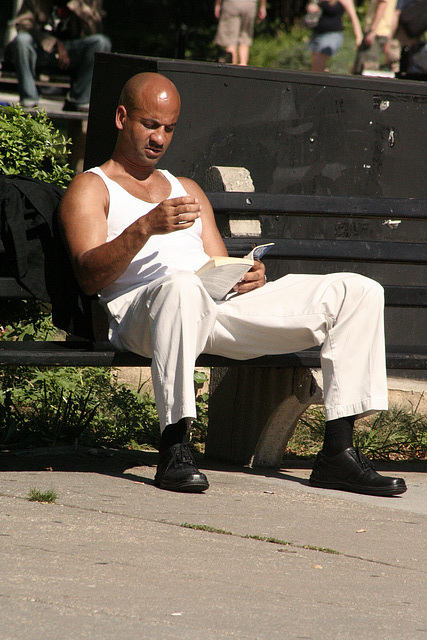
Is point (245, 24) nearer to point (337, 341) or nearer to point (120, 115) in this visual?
point (120, 115)

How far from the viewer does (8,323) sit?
16.3 feet

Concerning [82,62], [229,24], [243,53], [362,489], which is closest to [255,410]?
[362,489]

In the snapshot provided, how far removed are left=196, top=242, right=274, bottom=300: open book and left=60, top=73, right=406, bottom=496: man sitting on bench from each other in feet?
0.24

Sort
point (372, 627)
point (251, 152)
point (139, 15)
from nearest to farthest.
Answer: point (372, 627), point (251, 152), point (139, 15)

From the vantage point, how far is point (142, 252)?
13.8 feet

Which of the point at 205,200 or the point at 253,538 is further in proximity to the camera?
the point at 205,200

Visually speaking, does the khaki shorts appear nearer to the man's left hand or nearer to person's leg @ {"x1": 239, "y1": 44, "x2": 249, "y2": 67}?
person's leg @ {"x1": 239, "y1": 44, "x2": 249, "y2": 67}

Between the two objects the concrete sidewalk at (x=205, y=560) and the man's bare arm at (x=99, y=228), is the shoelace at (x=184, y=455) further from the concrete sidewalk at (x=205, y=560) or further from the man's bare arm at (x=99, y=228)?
the man's bare arm at (x=99, y=228)

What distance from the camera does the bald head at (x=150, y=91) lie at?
4.32 meters

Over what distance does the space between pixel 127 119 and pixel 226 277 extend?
35.9 inches

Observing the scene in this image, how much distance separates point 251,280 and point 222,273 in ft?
1.09

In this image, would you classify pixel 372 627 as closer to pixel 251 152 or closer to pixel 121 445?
pixel 121 445

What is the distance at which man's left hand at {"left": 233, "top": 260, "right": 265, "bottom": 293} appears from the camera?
4.27 meters

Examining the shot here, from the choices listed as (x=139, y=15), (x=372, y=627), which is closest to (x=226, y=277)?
(x=372, y=627)
